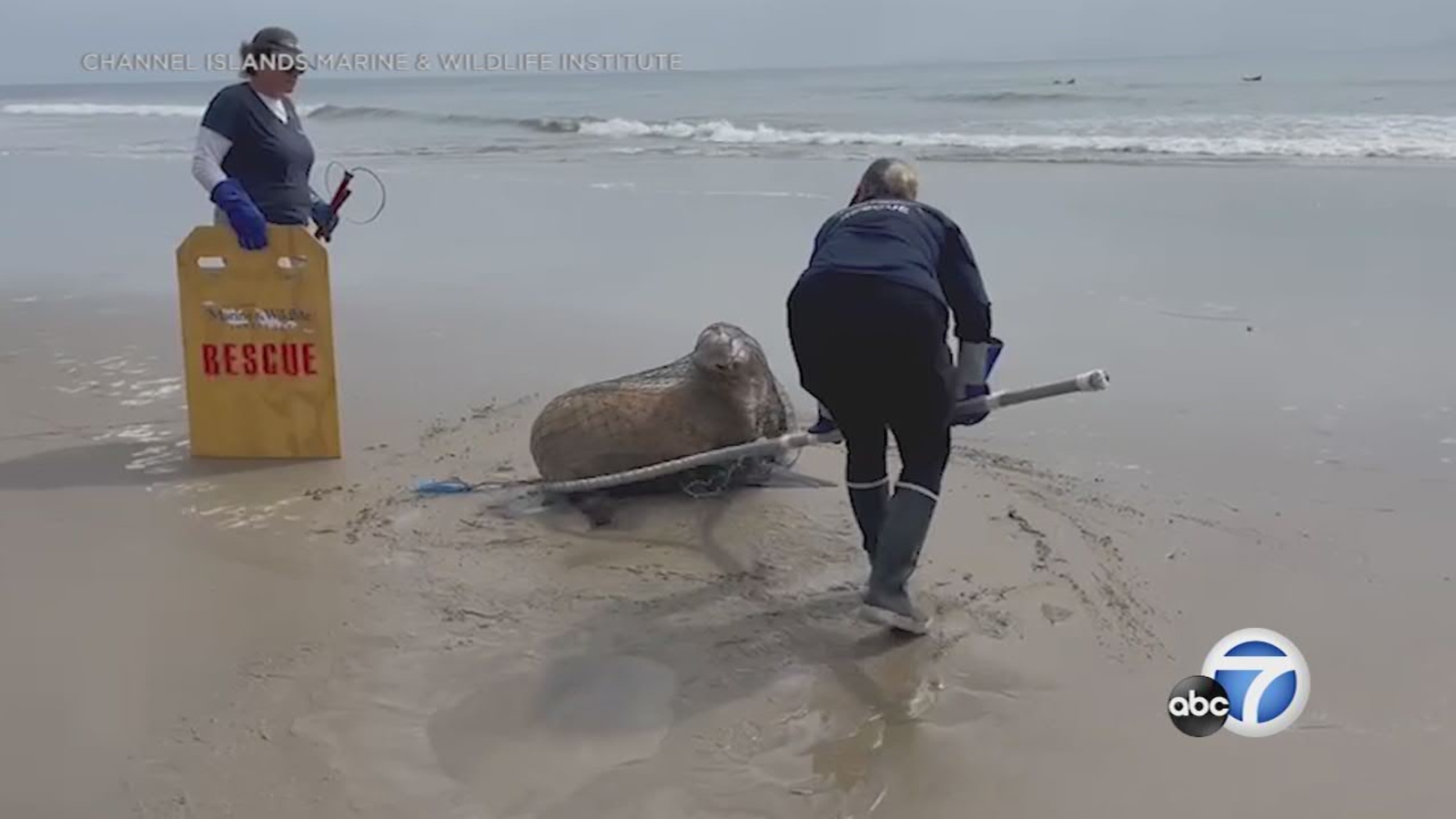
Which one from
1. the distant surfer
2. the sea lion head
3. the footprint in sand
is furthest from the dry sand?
the sea lion head

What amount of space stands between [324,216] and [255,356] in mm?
696

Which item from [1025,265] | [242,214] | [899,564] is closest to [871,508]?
[899,564]

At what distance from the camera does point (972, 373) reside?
3832mm

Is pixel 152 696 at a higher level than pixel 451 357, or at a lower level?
lower

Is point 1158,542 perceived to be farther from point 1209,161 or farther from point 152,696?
point 1209,161

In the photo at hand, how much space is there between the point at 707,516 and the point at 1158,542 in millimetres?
1490

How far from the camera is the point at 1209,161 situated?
50.5 ft

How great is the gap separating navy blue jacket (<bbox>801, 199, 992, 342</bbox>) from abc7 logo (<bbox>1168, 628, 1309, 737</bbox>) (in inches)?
43.3

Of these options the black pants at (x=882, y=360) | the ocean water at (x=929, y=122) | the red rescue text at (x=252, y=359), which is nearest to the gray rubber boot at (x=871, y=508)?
the black pants at (x=882, y=360)

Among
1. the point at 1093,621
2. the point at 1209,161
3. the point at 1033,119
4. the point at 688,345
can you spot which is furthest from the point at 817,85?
the point at 1093,621

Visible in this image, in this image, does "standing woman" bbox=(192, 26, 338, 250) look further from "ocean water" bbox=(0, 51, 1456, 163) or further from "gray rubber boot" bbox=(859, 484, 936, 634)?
"ocean water" bbox=(0, 51, 1456, 163)

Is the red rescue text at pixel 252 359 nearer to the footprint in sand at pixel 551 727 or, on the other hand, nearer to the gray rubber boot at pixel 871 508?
the footprint in sand at pixel 551 727

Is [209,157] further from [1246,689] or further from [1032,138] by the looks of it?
[1032,138]

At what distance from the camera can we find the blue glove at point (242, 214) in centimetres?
486
